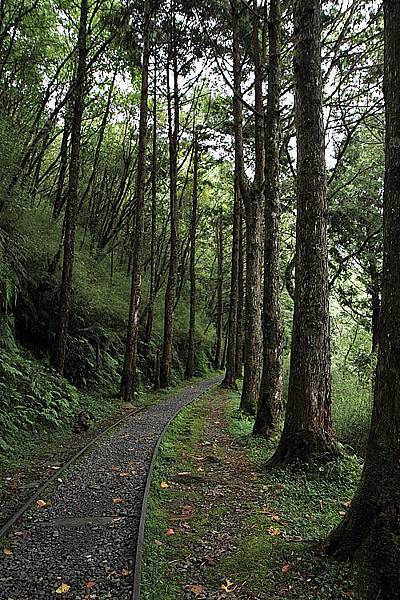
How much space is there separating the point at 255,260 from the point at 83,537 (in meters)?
9.26

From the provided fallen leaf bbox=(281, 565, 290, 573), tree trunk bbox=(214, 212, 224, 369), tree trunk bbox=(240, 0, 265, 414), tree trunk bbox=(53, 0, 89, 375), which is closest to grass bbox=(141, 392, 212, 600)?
fallen leaf bbox=(281, 565, 290, 573)

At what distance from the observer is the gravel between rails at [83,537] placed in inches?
180

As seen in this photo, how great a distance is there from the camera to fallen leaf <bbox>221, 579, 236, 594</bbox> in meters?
4.46

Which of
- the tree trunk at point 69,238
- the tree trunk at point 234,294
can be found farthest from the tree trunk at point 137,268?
the tree trunk at point 234,294

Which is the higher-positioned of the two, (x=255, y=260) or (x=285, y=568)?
(x=255, y=260)

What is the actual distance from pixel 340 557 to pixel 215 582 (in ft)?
3.65

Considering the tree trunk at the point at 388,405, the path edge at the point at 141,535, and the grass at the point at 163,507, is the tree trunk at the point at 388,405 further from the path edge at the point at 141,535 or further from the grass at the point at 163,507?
the path edge at the point at 141,535

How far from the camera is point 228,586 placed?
453 cm

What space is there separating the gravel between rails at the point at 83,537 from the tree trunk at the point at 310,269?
2499mm

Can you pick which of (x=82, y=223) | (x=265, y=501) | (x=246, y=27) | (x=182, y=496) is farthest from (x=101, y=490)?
(x=82, y=223)

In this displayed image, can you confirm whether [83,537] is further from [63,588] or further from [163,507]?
[163,507]

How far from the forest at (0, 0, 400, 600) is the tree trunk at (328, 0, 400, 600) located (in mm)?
17

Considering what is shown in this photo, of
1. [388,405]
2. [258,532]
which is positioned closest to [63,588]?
[258,532]

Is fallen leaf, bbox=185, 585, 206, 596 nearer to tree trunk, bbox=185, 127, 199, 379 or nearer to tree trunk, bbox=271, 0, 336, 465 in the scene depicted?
tree trunk, bbox=271, 0, 336, 465
